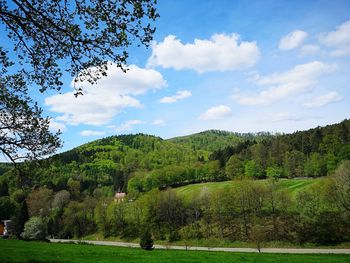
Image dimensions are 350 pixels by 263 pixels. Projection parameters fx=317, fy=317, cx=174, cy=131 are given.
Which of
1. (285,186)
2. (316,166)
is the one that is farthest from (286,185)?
(316,166)

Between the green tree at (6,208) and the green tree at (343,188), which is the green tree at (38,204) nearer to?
the green tree at (6,208)

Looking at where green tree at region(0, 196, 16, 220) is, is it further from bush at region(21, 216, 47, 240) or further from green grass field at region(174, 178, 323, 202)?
green grass field at region(174, 178, 323, 202)

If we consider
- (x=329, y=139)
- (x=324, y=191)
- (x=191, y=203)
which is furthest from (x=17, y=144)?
(x=329, y=139)

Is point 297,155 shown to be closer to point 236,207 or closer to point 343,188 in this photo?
point 236,207

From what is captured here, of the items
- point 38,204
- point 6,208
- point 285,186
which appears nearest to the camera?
point 285,186

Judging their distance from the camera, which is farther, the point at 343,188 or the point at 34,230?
the point at 34,230

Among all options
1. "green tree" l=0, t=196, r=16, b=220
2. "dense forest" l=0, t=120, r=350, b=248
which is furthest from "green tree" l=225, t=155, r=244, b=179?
"green tree" l=0, t=196, r=16, b=220

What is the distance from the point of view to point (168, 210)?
247 feet

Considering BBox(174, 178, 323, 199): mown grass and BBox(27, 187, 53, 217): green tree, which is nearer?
BBox(174, 178, 323, 199): mown grass

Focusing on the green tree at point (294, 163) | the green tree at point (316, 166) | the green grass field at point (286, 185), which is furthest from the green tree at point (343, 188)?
the green tree at point (294, 163)

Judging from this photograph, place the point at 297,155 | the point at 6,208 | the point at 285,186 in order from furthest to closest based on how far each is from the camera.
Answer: the point at 297,155
the point at 6,208
the point at 285,186

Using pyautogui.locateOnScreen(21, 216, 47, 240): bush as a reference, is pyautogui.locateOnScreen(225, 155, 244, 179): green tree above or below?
above

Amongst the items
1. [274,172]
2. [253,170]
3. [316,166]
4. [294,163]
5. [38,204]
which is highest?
[294,163]

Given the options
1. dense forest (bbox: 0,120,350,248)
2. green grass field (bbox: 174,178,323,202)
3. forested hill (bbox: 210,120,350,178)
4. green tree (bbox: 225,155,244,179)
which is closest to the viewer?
Answer: dense forest (bbox: 0,120,350,248)
